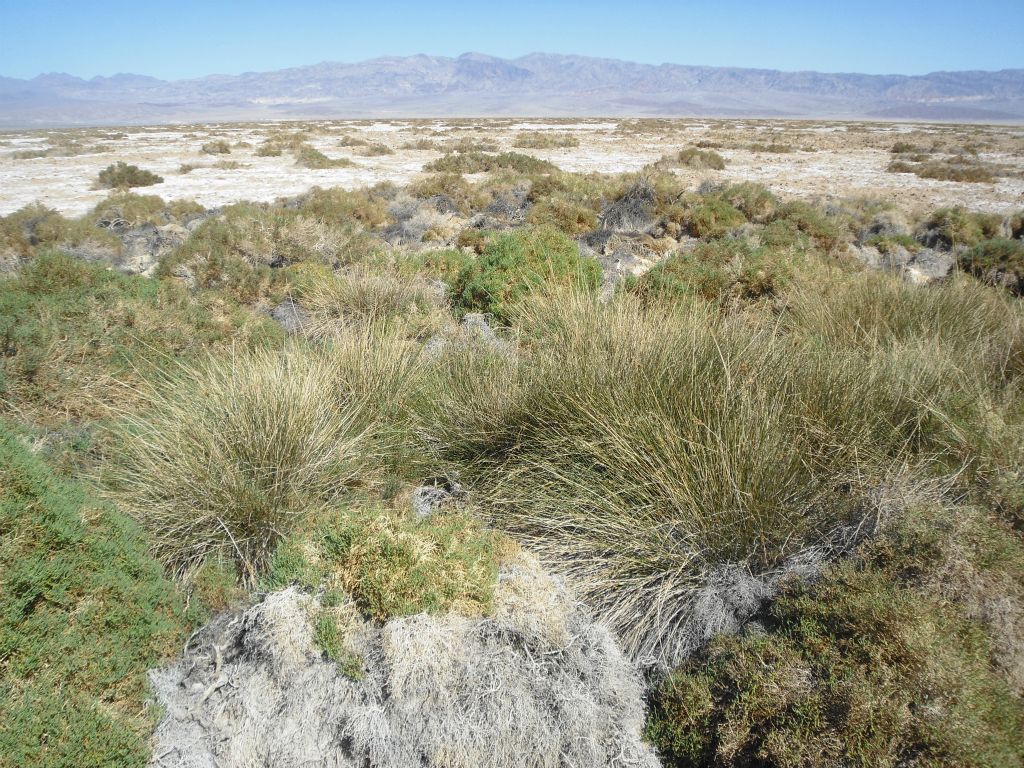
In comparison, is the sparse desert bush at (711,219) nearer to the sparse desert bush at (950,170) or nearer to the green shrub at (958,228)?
the green shrub at (958,228)

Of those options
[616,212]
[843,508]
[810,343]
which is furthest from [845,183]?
[843,508]

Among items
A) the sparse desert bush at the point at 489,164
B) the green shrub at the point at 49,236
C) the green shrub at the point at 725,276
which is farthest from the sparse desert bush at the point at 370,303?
the sparse desert bush at the point at 489,164

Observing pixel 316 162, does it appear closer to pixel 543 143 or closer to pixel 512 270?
pixel 543 143

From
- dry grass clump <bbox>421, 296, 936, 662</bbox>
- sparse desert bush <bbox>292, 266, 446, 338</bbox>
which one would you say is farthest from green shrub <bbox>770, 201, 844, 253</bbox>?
dry grass clump <bbox>421, 296, 936, 662</bbox>

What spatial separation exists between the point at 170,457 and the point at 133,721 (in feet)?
4.40

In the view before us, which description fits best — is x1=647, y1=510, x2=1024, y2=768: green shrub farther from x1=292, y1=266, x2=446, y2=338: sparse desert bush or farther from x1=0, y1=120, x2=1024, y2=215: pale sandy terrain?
x1=0, y1=120, x2=1024, y2=215: pale sandy terrain

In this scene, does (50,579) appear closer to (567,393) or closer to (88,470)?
(88,470)

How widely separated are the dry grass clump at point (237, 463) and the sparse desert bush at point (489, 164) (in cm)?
1943

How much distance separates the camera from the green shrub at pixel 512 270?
668 cm

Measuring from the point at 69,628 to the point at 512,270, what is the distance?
5517 mm

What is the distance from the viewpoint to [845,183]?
2011cm

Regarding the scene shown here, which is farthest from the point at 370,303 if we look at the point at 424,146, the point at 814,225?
the point at 424,146

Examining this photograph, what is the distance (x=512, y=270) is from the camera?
6984 millimetres

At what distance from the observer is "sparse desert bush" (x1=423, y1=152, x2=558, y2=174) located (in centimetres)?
2188
